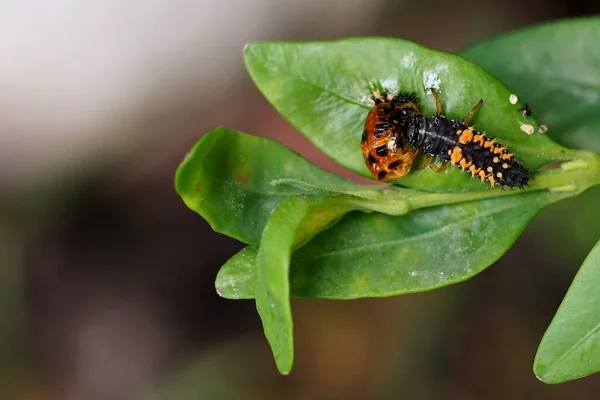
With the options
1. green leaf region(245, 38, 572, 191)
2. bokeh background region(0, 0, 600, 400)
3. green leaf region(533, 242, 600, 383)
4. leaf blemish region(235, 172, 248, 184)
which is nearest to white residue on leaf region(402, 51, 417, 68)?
green leaf region(245, 38, 572, 191)

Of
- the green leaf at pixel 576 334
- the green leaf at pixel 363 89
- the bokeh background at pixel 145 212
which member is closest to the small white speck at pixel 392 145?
the green leaf at pixel 363 89

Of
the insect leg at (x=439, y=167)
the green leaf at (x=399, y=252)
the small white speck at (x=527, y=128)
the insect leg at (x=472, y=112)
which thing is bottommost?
the green leaf at (x=399, y=252)

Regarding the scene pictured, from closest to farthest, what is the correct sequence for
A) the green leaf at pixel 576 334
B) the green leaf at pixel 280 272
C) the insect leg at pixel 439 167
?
the green leaf at pixel 280 272 → the green leaf at pixel 576 334 → the insect leg at pixel 439 167

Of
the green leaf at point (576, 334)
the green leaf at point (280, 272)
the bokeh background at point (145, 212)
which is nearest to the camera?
the green leaf at point (280, 272)

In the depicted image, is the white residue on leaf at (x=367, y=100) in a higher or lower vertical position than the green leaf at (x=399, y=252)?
higher

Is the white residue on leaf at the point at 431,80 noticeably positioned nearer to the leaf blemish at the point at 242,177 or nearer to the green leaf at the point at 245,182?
the green leaf at the point at 245,182

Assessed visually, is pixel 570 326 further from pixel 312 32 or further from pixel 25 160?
pixel 25 160

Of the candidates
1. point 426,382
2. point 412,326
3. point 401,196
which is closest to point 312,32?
point 412,326
